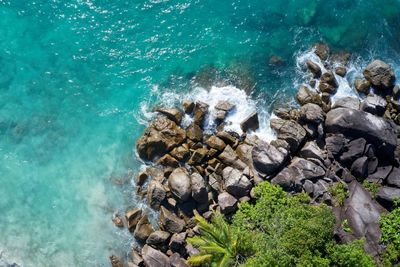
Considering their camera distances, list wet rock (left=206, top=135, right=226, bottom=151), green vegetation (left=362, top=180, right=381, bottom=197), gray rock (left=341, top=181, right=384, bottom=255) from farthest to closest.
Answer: wet rock (left=206, top=135, right=226, bottom=151)
green vegetation (left=362, top=180, right=381, bottom=197)
gray rock (left=341, top=181, right=384, bottom=255)

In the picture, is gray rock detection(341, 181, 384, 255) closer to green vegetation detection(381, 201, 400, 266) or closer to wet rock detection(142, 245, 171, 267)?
green vegetation detection(381, 201, 400, 266)

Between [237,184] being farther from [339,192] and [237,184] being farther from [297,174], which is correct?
[339,192]

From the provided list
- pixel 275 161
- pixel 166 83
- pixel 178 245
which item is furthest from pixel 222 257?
Answer: pixel 166 83

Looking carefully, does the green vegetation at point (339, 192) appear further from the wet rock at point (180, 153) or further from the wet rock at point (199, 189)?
the wet rock at point (180, 153)

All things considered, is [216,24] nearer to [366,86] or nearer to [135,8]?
[135,8]

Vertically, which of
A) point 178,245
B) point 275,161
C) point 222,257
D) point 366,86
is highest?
point 366,86

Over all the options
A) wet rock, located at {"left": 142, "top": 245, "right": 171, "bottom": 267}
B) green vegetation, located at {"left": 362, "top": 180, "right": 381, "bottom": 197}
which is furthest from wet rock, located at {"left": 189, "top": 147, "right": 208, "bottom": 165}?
green vegetation, located at {"left": 362, "top": 180, "right": 381, "bottom": 197}

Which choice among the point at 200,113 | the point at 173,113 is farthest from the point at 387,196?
the point at 173,113
